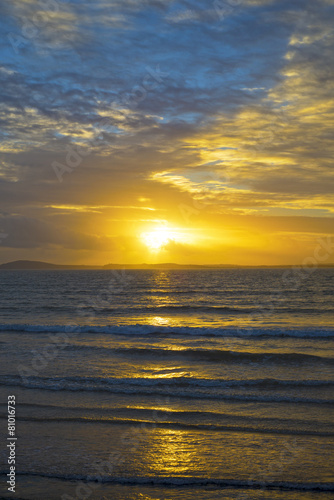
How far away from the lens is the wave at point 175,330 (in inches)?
1015

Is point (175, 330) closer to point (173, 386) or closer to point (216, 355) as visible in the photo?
point (216, 355)

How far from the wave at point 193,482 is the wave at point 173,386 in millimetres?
5387

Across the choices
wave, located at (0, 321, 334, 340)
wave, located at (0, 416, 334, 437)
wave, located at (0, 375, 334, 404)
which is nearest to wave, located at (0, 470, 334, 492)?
wave, located at (0, 416, 334, 437)

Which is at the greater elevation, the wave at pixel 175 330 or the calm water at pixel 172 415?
the wave at pixel 175 330

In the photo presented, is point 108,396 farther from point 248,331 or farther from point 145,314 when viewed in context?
point 145,314

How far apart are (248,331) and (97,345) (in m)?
10.4

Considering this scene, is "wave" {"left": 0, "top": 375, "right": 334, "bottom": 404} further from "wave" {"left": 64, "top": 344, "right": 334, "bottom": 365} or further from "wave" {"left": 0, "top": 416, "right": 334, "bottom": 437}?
"wave" {"left": 64, "top": 344, "right": 334, "bottom": 365}

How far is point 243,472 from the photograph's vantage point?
25.6ft

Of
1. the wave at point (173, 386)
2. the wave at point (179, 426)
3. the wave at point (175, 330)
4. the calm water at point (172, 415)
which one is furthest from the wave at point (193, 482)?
the wave at point (175, 330)

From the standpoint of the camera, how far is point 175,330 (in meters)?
A: 28.0

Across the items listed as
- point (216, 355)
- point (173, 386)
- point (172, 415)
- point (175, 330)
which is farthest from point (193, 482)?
point (175, 330)

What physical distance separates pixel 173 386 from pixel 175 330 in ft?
44.9

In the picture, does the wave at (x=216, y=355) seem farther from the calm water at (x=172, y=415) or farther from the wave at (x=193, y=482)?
the wave at (x=193, y=482)

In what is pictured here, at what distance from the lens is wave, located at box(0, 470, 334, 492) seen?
7.25 metres
